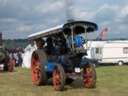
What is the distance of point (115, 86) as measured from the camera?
18.1m

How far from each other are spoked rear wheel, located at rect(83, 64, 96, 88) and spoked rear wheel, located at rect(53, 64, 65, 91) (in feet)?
3.45

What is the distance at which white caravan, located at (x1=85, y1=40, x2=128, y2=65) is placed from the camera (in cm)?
4828

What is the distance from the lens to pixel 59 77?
54.0 feet

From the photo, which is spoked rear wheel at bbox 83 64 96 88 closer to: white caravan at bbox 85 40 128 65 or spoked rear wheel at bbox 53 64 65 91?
spoked rear wheel at bbox 53 64 65 91

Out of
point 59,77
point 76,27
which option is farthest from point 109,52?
point 59,77

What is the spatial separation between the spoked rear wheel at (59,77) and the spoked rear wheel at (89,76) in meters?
1.05

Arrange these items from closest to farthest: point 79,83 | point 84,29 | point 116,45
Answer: point 84,29 → point 79,83 → point 116,45

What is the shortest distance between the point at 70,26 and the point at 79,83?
10.4 feet

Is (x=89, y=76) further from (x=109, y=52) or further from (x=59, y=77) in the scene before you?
(x=109, y=52)

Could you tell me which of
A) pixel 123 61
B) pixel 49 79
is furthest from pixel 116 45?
pixel 49 79

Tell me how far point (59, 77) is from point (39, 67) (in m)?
2.03

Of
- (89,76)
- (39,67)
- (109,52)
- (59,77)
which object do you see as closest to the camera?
(59,77)

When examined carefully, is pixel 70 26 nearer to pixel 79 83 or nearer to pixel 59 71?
pixel 59 71

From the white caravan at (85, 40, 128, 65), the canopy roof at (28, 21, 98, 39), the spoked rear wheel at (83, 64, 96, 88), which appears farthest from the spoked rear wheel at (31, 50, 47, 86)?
the white caravan at (85, 40, 128, 65)
